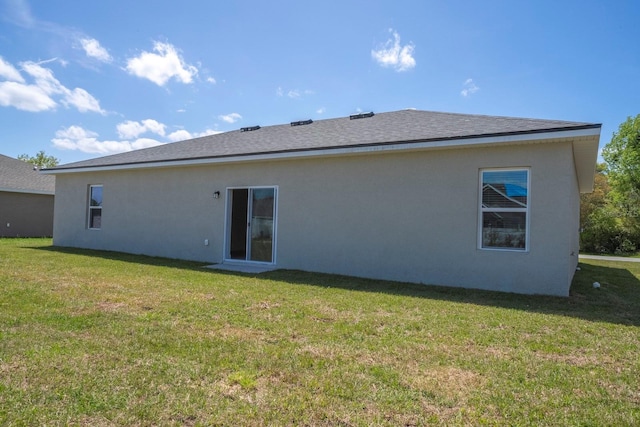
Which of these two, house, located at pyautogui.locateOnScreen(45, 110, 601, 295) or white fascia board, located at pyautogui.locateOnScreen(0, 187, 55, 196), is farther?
white fascia board, located at pyautogui.locateOnScreen(0, 187, 55, 196)

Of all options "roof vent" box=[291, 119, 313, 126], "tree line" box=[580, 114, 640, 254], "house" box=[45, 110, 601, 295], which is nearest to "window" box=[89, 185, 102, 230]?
"house" box=[45, 110, 601, 295]

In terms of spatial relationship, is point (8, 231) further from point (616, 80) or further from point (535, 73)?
point (616, 80)

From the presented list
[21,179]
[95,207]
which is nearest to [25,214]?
[21,179]

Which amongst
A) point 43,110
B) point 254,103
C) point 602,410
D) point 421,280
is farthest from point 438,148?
point 43,110

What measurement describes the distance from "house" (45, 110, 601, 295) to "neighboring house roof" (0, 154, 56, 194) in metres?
9.83

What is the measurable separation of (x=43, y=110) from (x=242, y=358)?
82.8ft

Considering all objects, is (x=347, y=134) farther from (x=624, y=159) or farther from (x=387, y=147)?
(x=624, y=159)

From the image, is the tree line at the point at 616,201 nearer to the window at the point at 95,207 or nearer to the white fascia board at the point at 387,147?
the white fascia board at the point at 387,147

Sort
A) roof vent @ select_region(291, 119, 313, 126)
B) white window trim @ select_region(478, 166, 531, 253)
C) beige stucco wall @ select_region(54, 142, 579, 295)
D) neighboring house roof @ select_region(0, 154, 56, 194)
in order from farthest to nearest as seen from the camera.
A: neighboring house roof @ select_region(0, 154, 56, 194)
roof vent @ select_region(291, 119, 313, 126)
white window trim @ select_region(478, 166, 531, 253)
beige stucco wall @ select_region(54, 142, 579, 295)

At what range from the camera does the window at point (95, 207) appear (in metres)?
13.6

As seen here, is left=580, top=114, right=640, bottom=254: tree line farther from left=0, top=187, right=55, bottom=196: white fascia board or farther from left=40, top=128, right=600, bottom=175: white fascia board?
left=0, top=187, right=55, bottom=196: white fascia board

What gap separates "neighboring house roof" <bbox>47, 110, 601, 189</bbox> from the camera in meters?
7.14

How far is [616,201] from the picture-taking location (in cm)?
2672

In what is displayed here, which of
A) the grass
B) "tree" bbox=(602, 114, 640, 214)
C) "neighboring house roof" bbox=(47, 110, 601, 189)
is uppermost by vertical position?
"tree" bbox=(602, 114, 640, 214)
